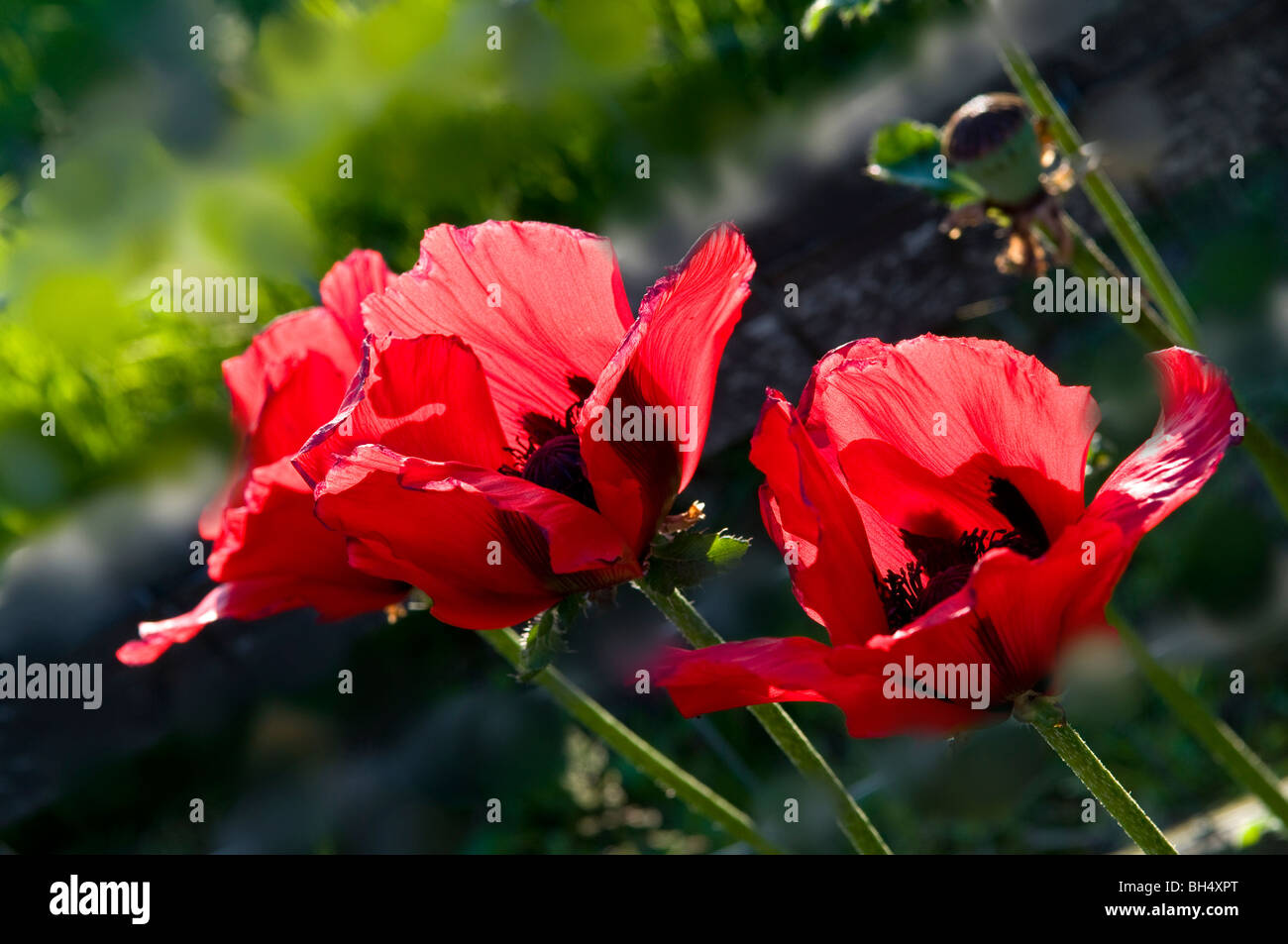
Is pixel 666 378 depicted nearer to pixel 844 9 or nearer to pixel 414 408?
pixel 414 408

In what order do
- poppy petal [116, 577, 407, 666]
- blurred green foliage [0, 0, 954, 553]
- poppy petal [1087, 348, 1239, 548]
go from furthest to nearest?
1. blurred green foliage [0, 0, 954, 553]
2. poppy petal [116, 577, 407, 666]
3. poppy petal [1087, 348, 1239, 548]

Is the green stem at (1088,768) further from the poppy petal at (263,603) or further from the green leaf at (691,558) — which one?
the poppy petal at (263,603)

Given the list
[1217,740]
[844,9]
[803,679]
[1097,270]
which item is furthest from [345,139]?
[803,679]

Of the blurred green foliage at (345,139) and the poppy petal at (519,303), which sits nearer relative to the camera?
the poppy petal at (519,303)

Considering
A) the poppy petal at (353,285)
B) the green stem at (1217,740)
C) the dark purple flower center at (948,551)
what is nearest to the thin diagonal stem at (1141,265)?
the green stem at (1217,740)

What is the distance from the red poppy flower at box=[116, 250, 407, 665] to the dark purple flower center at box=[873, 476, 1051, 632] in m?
0.19

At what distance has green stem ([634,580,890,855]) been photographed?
40 cm

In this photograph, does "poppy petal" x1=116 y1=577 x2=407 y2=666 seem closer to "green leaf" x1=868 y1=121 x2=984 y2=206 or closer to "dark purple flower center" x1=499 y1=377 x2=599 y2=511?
"dark purple flower center" x1=499 y1=377 x2=599 y2=511

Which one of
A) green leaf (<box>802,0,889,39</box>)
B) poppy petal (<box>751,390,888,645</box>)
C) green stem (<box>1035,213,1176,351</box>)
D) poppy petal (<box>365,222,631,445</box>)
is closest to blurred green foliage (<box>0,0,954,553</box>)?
green leaf (<box>802,0,889,39</box>)

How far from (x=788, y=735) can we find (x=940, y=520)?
0.09 m

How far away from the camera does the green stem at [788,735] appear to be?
0.40 m

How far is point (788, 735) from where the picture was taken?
1.37 ft

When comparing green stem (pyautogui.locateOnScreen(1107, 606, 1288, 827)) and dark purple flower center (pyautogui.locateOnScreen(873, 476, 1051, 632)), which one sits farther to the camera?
green stem (pyautogui.locateOnScreen(1107, 606, 1288, 827))

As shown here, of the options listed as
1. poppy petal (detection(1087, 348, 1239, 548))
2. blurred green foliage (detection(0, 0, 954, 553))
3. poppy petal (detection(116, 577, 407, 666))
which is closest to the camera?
poppy petal (detection(1087, 348, 1239, 548))
